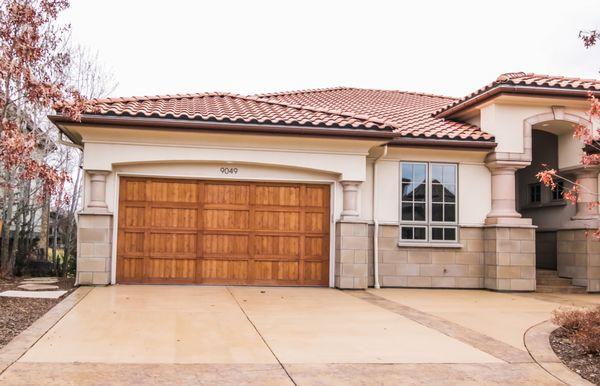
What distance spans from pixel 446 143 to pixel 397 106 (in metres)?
5.18

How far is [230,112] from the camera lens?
48.3ft

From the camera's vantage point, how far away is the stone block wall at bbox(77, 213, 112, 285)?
43.9 feet

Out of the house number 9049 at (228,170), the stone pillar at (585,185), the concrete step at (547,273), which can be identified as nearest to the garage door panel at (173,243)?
the house number 9049 at (228,170)

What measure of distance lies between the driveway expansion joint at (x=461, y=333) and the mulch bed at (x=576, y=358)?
47cm

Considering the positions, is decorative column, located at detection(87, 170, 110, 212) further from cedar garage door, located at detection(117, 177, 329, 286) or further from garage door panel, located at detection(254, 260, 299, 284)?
garage door panel, located at detection(254, 260, 299, 284)

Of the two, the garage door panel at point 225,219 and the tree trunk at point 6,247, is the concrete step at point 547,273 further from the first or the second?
the tree trunk at point 6,247

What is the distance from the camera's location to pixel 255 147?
14.3 metres

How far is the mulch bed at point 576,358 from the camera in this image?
273 inches

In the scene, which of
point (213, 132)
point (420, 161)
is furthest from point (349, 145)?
point (213, 132)

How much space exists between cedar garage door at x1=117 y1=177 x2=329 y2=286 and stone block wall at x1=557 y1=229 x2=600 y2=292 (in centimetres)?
626

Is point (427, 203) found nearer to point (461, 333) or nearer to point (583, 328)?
point (461, 333)

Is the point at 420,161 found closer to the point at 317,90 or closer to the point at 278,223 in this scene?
the point at 278,223

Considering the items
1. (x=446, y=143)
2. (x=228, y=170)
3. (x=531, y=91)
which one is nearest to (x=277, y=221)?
(x=228, y=170)

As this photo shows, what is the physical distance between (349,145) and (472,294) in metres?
4.47
